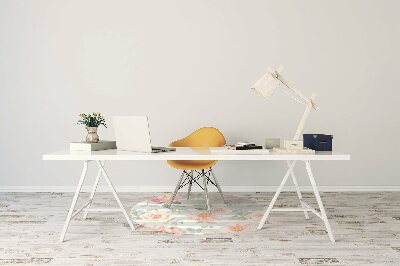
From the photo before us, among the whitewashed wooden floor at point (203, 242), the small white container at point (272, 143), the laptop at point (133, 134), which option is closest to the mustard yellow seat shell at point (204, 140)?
the whitewashed wooden floor at point (203, 242)

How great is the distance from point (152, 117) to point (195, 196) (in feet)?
3.56

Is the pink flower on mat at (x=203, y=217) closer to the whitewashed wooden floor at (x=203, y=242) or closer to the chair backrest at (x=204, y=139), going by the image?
the whitewashed wooden floor at (x=203, y=242)

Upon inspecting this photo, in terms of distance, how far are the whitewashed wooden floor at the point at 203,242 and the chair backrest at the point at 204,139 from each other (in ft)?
3.50

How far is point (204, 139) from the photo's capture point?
4586mm

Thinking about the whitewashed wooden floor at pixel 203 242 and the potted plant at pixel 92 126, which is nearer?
the whitewashed wooden floor at pixel 203 242

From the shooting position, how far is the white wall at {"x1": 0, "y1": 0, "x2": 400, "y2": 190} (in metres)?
5.05

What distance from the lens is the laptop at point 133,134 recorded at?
9.72 ft

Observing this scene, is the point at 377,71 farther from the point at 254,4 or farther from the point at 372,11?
the point at 254,4

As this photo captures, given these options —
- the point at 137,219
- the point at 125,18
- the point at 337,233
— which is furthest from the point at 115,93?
the point at 337,233

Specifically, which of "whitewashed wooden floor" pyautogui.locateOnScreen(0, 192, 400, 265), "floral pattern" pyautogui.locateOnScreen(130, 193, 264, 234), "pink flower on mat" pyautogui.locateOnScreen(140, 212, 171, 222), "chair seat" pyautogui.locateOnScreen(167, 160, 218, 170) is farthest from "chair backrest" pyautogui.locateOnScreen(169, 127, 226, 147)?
"whitewashed wooden floor" pyautogui.locateOnScreen(0, 192, 400, 265)

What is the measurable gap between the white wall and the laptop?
1.91 m

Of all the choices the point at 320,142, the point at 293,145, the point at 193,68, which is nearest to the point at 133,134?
the point at 293,145

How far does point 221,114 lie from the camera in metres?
5.09

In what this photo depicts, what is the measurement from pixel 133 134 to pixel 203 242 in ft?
3.06
